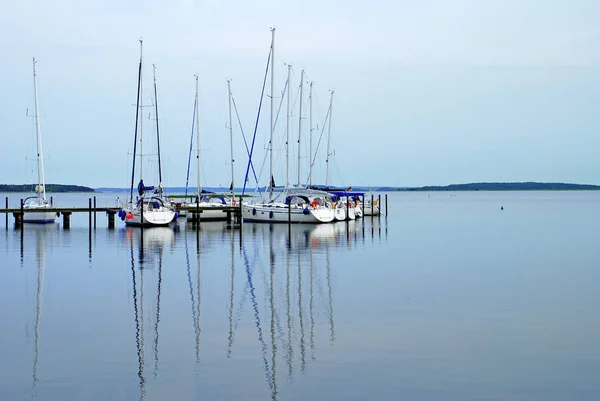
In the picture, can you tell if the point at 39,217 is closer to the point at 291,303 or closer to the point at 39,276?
the point at 39,276

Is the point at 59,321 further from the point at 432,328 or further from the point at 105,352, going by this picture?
the point at 432,328

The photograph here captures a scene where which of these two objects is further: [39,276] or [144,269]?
[144,269]

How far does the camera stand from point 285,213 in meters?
59.2

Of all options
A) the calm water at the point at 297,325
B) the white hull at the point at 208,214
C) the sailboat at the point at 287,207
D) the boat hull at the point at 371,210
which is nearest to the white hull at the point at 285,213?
the sailboat at the point at 287,207

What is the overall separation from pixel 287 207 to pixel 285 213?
569 millimetres

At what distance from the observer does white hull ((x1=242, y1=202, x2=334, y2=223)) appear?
5931 centimetres

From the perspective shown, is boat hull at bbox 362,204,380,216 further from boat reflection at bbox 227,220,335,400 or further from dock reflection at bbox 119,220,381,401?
boat reflection at bbox 227,220,335,400

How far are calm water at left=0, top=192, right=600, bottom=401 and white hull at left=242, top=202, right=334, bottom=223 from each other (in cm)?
2012

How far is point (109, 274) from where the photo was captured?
29.9 meters

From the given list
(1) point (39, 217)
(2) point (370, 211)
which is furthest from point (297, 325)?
(2) point (370, 211)

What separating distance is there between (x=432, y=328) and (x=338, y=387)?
5.88 m

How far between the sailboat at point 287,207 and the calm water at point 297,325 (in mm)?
20217

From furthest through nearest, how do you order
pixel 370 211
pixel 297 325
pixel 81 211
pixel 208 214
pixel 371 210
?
pixel 370 211 → pixel 371 210 → pixel 208 214 → pixel 81 211 → pixel 297 325

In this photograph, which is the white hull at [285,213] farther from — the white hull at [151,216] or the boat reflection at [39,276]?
the boat reflection at [39,276]
